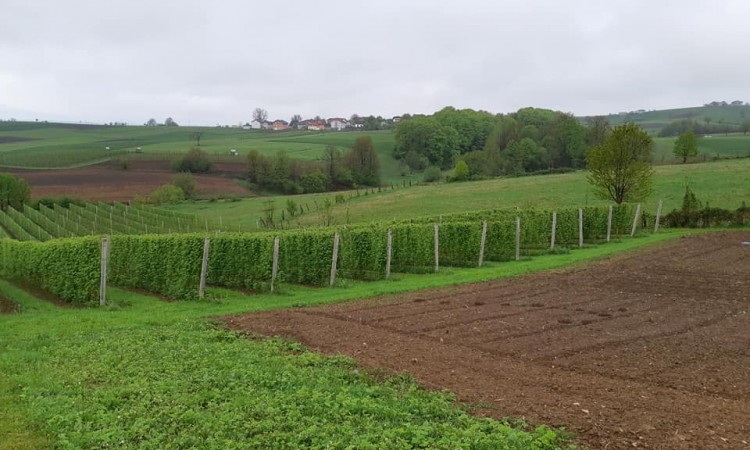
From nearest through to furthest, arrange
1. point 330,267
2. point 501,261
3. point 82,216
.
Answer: point 330,267 < point 501,261 < point 82,216

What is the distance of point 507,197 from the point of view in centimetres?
6109

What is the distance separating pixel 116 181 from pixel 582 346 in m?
82.8

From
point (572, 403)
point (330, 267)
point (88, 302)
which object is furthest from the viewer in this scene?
point (330, 267)

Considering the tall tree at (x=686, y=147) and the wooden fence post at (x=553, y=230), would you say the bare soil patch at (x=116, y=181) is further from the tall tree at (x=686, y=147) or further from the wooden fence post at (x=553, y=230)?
the tall tree at (x=686, y=147)

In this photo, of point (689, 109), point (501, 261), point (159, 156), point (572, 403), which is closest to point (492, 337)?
point (572, 403)

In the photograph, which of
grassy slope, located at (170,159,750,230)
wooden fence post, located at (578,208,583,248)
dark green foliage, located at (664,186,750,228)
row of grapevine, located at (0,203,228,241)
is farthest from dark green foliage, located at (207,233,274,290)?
grassy slope, located at (170,159,750,230)

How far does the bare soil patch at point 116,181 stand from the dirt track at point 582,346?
66049mm

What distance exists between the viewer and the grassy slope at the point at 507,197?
50.9m

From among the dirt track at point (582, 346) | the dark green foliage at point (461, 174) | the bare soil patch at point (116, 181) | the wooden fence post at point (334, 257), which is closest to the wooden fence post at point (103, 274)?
the dirt track at point (582, 346)

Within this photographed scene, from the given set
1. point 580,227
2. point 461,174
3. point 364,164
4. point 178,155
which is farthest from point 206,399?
A: point 178,155

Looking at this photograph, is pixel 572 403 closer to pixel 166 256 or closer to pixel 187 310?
pixel 187 310

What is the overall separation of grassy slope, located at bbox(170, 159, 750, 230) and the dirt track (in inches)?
1146

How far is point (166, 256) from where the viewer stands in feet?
64.1

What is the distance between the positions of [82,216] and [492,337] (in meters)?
49.7
